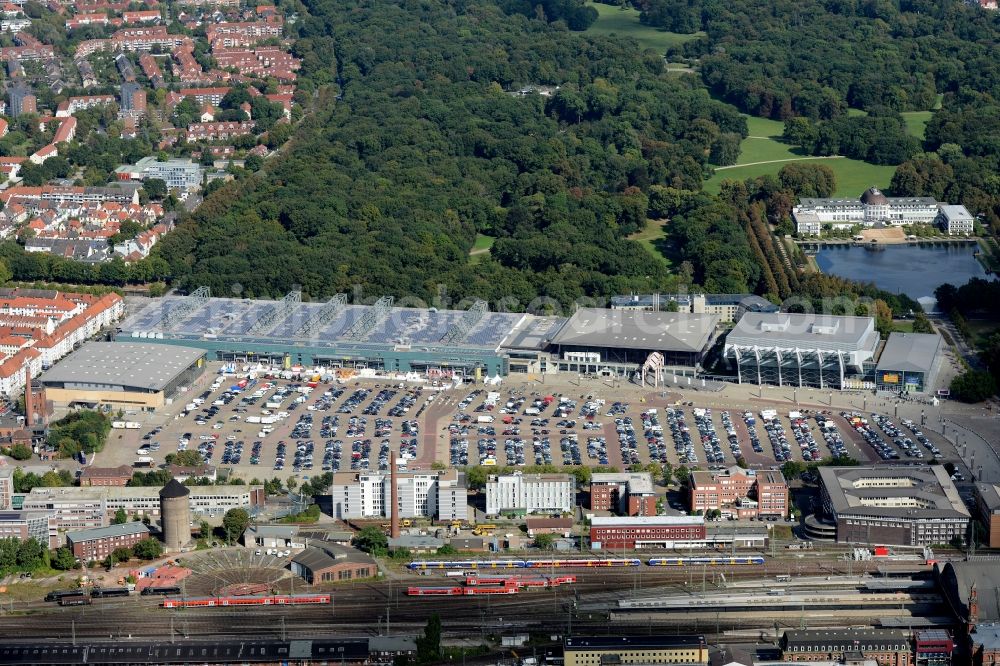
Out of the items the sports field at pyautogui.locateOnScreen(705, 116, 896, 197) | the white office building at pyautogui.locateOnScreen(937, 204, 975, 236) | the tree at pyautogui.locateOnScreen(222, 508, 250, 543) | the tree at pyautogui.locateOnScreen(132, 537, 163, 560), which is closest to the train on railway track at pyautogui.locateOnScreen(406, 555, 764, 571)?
the tree at pyautogui.locateOnScreen(222, 508, 250, 543)

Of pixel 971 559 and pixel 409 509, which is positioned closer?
pixel 971 559

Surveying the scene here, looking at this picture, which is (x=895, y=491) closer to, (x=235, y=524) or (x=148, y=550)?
(x=235, y=524)

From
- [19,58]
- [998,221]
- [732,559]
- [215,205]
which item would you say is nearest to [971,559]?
[732,559]

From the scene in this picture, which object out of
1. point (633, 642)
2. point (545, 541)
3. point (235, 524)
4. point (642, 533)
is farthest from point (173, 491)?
point (633, 642)

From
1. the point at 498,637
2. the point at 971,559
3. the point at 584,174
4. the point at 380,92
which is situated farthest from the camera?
the point at 380,92

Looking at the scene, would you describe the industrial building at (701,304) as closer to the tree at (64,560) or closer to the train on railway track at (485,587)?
the train on railway track at (485,587)

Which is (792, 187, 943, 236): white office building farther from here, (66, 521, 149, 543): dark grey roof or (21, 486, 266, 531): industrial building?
(66, 521, 149, 543): dark grey roof

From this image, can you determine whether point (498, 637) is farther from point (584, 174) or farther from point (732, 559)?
point (584, 174)
